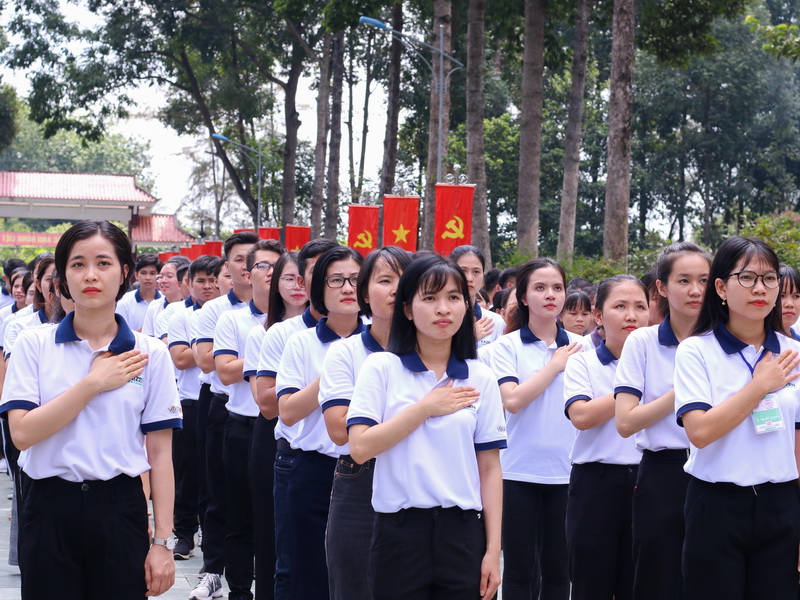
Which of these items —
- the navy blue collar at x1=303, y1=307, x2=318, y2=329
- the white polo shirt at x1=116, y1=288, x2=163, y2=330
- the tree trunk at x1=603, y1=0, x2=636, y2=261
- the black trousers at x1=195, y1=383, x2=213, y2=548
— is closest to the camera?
the navy blue collar at x1=303, y1=307, x2=318, y2=329

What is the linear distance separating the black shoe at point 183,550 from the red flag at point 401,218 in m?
6.67

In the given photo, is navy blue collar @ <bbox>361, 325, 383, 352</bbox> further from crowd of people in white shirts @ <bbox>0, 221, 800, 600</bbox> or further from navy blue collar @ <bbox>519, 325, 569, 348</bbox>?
navy blue collar @ <bbox>519, 325, 569, 348</bbox>

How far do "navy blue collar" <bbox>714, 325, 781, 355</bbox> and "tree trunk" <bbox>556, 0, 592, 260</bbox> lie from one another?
1332 cm

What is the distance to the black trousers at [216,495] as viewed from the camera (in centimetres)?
704

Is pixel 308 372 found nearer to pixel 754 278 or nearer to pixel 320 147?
pixel 754 278

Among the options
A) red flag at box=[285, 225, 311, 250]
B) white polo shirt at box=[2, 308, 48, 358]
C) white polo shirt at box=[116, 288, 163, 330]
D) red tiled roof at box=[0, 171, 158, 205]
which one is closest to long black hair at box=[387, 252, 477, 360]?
white polo shirt at box=[2, 308, 48, 358]

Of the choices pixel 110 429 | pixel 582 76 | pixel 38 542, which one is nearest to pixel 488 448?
pixel 110 429

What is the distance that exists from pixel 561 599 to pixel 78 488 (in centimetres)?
265

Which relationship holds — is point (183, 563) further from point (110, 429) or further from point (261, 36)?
point (261, 36)

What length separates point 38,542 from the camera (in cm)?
365

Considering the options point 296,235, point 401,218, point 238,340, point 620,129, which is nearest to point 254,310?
point 238,340

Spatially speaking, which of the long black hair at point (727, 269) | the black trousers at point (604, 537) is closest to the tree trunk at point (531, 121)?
the black trousers at point (604, 537)

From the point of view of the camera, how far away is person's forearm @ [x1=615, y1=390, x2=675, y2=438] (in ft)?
14.1

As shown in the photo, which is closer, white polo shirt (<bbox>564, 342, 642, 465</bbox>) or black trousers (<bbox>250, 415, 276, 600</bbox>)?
white polo shirt (<bbox>564, 342, 642, 465</bbox>)
